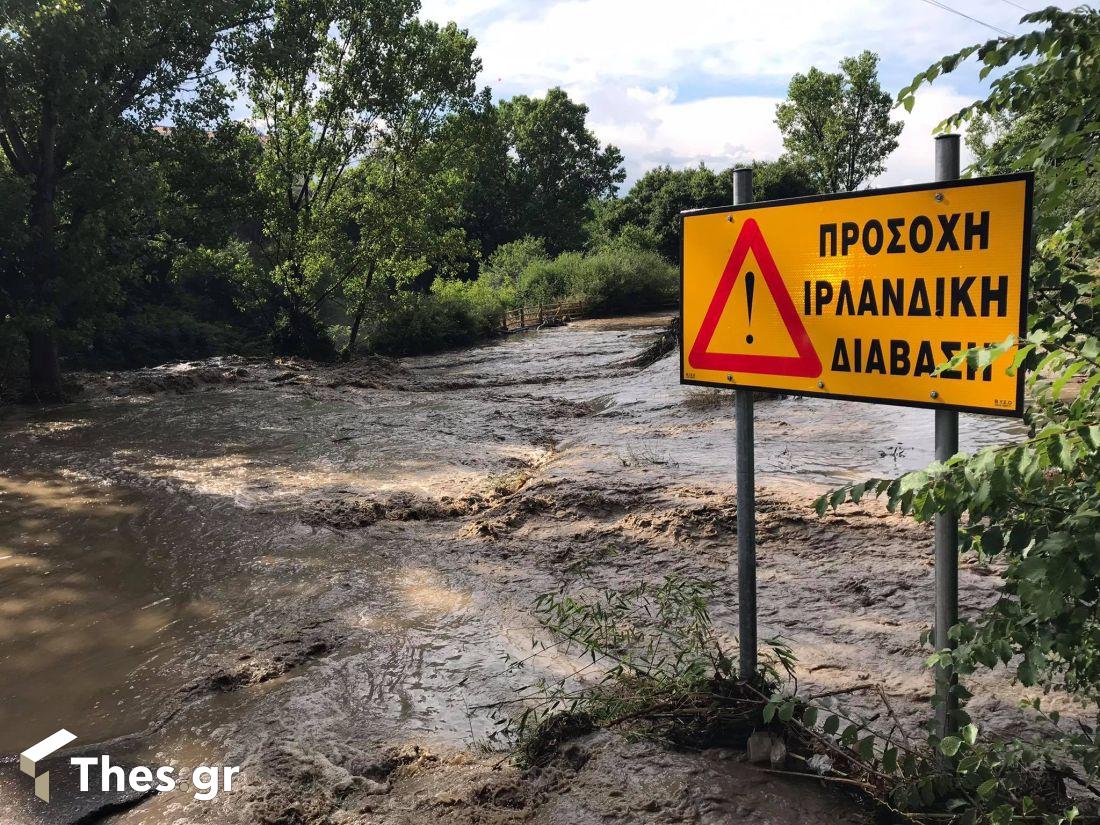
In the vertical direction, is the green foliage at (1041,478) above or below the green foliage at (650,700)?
above

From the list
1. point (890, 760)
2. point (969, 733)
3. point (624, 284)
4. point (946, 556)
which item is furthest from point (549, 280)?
point (969, 733)

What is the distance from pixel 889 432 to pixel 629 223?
4003 centimetres

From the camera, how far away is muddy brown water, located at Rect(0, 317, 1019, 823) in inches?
166

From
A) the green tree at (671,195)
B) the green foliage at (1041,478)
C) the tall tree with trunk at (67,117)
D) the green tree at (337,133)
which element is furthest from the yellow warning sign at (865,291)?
the green tree at (671,195)

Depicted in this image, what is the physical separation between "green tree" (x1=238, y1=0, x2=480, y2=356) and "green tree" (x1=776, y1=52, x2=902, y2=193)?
126 ft

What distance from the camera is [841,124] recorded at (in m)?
57.4

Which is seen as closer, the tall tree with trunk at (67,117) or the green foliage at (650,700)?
the green foliage at (650,700)

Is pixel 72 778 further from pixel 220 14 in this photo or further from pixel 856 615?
pixel 220 14

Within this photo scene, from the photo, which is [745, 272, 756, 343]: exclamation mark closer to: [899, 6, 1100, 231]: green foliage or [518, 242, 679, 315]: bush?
[899, 6, 1100, 231]: green foliage

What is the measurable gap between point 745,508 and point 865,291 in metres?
0.96

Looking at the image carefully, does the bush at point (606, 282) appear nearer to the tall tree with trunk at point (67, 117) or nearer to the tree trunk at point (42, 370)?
the tall tree with trunk at point (67, 117)

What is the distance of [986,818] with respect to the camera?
239 cm

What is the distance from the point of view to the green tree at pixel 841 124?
57375 millimetres

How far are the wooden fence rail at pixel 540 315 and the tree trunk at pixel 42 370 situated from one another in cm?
1870
